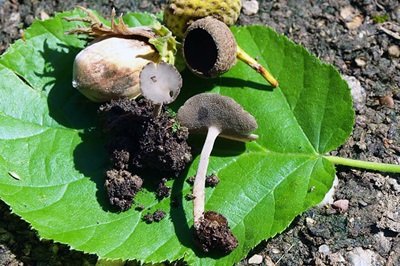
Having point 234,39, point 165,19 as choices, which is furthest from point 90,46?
point 234,39

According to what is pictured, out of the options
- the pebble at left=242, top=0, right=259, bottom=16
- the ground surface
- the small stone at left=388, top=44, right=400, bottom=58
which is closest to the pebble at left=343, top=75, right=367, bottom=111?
the ground surface

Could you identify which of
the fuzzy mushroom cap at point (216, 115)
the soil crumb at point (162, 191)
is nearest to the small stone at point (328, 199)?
the fuzzy mushroom cap at point (216, 115)

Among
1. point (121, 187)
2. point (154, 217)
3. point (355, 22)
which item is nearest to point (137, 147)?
point (121, 187)

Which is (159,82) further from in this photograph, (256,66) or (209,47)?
(256,66)

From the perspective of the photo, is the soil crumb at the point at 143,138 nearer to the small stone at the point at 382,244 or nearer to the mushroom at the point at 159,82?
the mushroom at the point at 159,82

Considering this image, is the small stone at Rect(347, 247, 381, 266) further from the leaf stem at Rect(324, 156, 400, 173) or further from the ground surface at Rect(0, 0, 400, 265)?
the leaf stem at Rect(324, 156, 400, 173)

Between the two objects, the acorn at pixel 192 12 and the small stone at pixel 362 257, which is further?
the acorn at pixel 192 12
